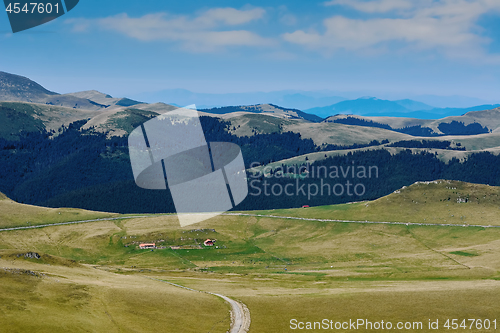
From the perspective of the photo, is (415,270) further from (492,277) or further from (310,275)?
(310,275)

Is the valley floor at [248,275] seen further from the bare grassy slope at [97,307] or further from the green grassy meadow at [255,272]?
the green grassy meadow at [255,272]

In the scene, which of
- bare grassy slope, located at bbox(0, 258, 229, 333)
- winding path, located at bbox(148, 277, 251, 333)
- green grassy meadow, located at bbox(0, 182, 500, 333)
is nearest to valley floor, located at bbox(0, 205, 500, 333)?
bare grassy slope, located at bbox(0, 258, 229, 333)

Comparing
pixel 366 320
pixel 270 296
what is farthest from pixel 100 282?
pixel 366 320

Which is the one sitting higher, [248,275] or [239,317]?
[239,317]

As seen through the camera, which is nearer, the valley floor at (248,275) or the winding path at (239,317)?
the winding path at (239,317)

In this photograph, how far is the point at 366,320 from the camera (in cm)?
6456

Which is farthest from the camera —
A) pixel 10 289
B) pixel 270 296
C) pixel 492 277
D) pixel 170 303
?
pixel 492 277

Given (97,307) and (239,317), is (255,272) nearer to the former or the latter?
(239,317)

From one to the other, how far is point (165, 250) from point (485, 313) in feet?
395

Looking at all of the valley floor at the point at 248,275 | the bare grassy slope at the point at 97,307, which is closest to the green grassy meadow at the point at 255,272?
the bare grassy slope at the point at 97,307

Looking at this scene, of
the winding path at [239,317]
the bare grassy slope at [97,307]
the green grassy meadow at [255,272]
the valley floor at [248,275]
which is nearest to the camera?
the bare grassy slope at [97,307]

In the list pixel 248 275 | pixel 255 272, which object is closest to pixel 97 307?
pixel 248 275

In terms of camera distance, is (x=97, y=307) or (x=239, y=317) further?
(x=239, y=317)

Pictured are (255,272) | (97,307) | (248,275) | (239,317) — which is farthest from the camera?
(255,272)
